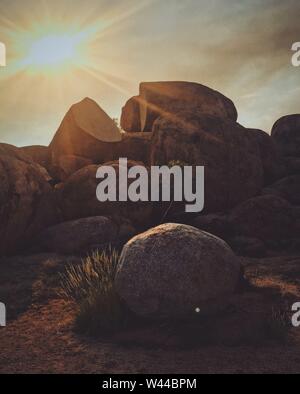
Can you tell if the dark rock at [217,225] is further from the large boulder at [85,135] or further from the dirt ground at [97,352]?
the large boulder at [85,135]

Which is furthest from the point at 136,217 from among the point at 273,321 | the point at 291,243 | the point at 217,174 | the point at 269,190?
the point at 273,321

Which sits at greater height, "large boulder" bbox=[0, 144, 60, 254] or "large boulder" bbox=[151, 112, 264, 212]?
"large boulder" bbox=[151, 112, 264, 212]

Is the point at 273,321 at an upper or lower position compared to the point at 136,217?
Result: lower

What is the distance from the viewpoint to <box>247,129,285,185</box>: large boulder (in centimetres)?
2072

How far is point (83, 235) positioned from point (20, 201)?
2.04 metres

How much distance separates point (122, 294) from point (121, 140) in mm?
13217

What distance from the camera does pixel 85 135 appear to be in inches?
838

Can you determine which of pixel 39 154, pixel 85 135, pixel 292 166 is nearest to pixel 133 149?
pixel 85 135

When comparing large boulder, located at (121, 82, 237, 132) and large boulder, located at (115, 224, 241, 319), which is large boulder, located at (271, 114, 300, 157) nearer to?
large boulder, located at (121, 82, 237, 132)

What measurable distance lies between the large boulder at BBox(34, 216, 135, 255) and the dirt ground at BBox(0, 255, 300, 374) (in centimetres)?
333

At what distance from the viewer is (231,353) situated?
22.8ft

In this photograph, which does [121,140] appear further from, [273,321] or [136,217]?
[273,321]

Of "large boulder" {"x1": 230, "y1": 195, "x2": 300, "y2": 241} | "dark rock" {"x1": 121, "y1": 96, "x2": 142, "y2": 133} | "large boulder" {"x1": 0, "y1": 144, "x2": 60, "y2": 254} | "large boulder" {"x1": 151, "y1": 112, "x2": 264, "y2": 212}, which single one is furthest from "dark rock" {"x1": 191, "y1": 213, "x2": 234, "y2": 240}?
"dark rock" {"x1": 121, "y1": 96, "x2": 142, "y2": 133}

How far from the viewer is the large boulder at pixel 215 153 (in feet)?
54.6
